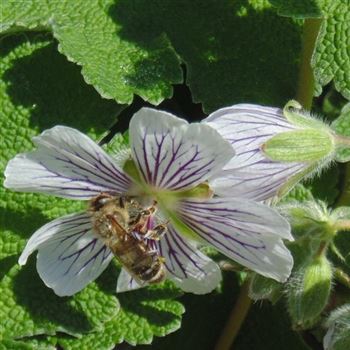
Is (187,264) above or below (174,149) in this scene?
below

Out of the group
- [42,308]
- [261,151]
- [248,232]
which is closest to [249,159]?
[261,151]

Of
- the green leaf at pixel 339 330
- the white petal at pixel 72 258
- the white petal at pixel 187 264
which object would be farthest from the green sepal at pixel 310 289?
the white petal at pixel 72 258

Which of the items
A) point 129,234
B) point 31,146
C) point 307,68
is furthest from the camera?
point 307,68

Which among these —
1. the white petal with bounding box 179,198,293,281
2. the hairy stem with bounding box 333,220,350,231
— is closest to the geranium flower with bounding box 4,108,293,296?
the white petal with bounding box 179,198,293,281

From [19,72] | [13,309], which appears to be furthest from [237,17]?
[13,309]

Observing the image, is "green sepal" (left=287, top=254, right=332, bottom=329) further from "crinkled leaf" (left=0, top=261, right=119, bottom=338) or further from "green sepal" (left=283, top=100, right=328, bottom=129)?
"crinkled leaf" (left=0, top=261, right=119, bottom=338)

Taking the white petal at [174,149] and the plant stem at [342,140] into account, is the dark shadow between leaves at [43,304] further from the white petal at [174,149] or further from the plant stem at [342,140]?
the plant stem at [342,140]

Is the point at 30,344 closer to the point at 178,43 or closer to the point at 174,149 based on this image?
the point at 174,149
